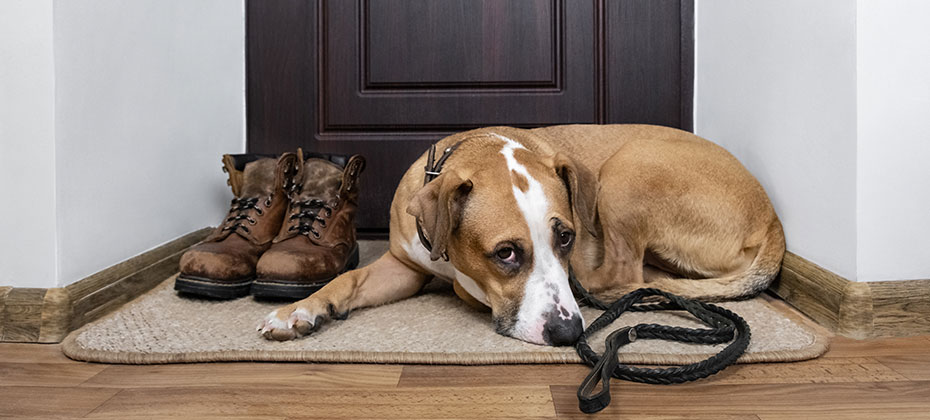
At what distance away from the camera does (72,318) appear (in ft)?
5.70

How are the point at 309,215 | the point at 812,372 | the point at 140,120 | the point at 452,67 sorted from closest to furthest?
the point at 812,372 → the point at 140,120 → the point at 309,215 → the point at 452,67

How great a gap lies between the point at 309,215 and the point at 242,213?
0.25m

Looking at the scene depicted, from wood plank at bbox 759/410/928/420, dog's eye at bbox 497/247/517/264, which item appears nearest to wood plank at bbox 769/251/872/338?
wood plank at bbox 759/410/928/420

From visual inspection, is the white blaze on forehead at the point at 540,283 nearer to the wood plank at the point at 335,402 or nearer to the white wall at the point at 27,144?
the wood plank at the point at 335,402

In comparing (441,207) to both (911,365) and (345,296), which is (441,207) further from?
(911,365)

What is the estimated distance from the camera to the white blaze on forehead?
1.49m

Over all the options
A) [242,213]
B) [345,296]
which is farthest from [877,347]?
[242,213]

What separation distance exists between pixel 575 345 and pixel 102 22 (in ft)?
5.49

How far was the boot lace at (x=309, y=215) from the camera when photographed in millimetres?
2260

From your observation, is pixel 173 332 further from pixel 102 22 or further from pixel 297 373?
pixel 102 22

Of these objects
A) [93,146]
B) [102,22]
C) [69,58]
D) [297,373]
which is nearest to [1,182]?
[93,146]

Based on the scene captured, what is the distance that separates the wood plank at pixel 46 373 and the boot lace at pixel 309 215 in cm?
87

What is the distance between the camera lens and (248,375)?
141 cm

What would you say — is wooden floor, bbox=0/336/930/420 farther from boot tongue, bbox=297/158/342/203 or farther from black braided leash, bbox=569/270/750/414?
boot tongue, bbox=297/158/342/203
